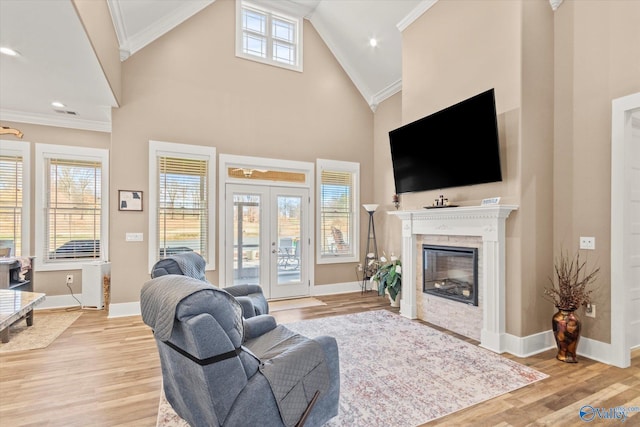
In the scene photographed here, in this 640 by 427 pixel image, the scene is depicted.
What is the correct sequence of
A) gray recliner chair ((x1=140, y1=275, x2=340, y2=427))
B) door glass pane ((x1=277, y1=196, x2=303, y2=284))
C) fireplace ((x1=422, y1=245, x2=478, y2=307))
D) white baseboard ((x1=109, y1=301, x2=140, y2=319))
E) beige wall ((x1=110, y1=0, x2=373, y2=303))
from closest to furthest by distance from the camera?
gray recliner chair ((x1=140, y1=275, x2=340, y2=427)), fireplace ((x1=422, y1=245, x2=478, y2=307)), white baseboard ((x1=109, y1=301, x2=140, y2=319)), beige wall ((x1=110, y1=0, x2=373, y2=303)), door glass pane ((x1=277, y1=196, x2=303, y2=284))

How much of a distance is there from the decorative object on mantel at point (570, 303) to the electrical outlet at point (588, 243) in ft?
0.34

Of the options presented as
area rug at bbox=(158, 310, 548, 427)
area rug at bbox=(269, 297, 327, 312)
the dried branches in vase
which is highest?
the dried branches in vase

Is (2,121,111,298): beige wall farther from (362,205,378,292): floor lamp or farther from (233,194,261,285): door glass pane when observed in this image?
(362,205,378,292): floor lamp

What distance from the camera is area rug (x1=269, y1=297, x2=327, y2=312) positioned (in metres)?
5.11

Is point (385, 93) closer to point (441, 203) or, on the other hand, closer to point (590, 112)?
point (441, 203)

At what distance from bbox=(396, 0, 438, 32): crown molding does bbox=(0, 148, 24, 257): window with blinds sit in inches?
239

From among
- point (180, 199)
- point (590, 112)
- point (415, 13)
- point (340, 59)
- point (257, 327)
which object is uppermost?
point (340, 59)

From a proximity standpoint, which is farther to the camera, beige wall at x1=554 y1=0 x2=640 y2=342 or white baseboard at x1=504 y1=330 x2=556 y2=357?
white baseboard at x1=504 y1=330 x2=556 y2=357

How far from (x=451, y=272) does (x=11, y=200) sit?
641cm

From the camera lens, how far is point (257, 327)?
2.54 m

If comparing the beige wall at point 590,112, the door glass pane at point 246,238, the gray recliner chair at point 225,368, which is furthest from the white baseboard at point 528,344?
the door glass pane at point 246,238

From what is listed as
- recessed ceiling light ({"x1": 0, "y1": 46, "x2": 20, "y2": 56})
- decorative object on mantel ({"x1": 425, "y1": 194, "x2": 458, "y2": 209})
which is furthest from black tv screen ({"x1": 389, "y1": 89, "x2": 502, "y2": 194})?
recessed ceiling light ({"x1": 0, "y1": 46, "x2": 20, "y2": 56})

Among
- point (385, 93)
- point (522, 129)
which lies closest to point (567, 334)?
point (522, 129)

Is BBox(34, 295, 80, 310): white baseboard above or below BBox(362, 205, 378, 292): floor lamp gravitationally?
below
